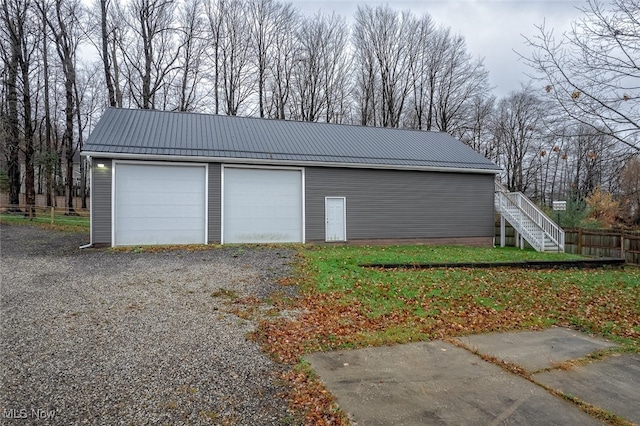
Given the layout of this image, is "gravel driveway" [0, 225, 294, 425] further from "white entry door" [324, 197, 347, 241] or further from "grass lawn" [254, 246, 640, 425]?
"white entry door" [324, 197, 347, 241]

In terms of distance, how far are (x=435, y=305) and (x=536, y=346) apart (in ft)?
5.82

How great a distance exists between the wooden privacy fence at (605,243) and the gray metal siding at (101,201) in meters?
16.1

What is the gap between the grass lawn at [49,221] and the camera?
56.2ft

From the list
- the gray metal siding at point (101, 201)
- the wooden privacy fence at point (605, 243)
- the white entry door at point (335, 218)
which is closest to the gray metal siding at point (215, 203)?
the gray metal siding at point (101, 201)

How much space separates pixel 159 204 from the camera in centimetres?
1203

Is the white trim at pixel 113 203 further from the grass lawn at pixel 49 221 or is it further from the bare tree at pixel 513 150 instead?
the bare tree at pixel 513 150

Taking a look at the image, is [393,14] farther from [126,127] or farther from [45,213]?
[45,213]

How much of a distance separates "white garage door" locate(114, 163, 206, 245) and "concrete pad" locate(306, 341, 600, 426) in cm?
954

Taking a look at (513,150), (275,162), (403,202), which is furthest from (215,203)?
(513,150)

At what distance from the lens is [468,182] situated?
1568 centimetres

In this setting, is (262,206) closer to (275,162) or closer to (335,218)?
(275,162)

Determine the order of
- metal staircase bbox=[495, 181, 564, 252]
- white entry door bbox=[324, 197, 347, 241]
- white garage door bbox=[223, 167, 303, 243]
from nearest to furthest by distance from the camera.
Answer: white garage door bbox=[223, 167, 303, 243] < metal staircase bbox=[495, 181, 564, 252] < white entry door bbox=[324, 197, 347, 241]

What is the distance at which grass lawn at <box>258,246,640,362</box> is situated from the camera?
15.0 ft

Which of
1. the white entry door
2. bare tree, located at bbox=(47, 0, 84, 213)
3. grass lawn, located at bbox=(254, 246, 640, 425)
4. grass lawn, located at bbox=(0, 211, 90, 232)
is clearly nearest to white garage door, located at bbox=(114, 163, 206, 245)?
the white entry door
